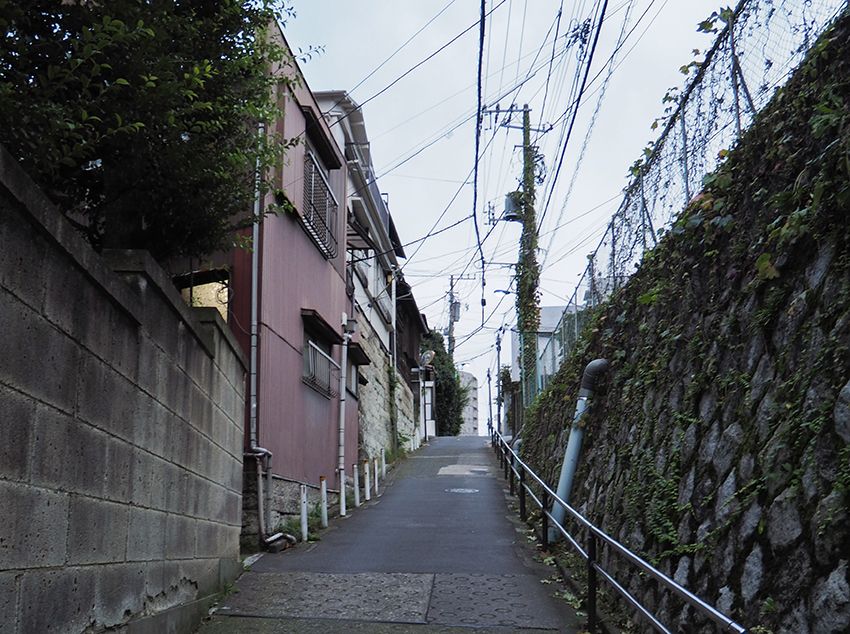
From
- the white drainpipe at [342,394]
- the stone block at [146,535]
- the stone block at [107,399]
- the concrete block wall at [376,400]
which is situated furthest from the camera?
the concrete block wall at [376,400]

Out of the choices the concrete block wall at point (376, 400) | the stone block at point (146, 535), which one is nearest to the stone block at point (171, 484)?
the stone block at point (146, 535)

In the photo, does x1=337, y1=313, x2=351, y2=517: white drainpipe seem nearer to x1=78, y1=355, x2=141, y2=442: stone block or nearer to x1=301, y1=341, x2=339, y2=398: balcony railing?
x1=301, y1=341, x2=339, y2=398: balcony railing

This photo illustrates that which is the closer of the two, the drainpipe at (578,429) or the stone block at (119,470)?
the stone block at (119,470)

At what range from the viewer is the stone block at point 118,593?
423cm

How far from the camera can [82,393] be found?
12.9 feet

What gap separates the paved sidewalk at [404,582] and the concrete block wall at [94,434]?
96 cm

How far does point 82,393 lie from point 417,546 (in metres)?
7.07

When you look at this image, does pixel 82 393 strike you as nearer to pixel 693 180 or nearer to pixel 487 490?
pixel 693 180

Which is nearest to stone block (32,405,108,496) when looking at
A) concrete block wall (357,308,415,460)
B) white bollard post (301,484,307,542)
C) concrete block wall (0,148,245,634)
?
concrete block wall (0,148,245,634)

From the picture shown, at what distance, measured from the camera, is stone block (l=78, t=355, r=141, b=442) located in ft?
13.1

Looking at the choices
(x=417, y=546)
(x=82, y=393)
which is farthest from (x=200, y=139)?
(x=417, y=546)

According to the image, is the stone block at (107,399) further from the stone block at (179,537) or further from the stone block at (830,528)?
the stone block at (830,528)

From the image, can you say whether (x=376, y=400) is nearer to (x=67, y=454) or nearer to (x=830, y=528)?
(x=67, y=454)

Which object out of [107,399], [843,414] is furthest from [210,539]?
[843,414]
